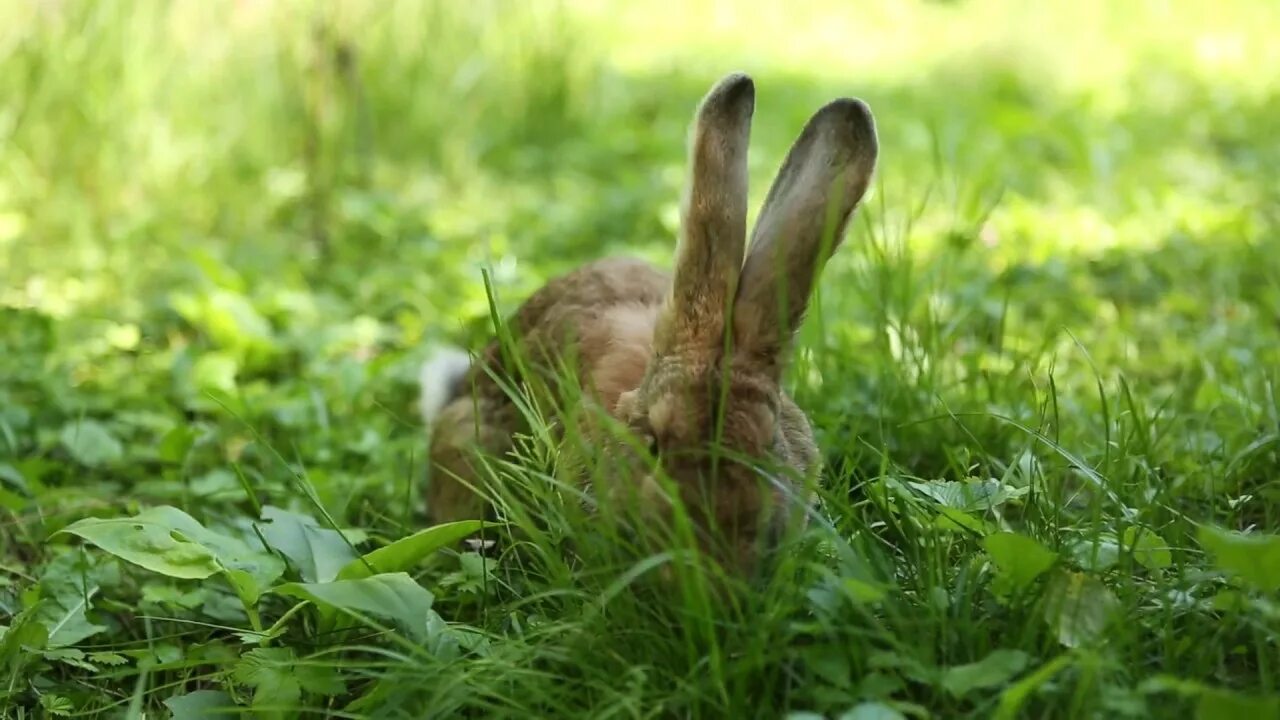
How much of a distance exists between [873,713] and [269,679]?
994 millimetres

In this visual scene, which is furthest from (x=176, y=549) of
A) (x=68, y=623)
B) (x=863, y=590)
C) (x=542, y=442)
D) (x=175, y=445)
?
(x=863, y=590)

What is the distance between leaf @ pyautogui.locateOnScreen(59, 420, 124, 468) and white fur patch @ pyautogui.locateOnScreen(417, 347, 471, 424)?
842mm

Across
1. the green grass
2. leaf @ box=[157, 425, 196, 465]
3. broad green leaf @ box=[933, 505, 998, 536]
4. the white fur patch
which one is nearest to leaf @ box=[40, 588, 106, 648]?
the green grass

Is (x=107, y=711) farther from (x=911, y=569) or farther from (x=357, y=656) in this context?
(x=911, y=569)

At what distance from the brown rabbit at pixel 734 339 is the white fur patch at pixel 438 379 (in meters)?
0.96

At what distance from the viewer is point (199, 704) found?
83.4 inches

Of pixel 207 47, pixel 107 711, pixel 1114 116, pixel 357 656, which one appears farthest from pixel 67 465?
pixel 1114 116

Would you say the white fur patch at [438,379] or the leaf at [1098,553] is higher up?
the leaf at [1098,553]

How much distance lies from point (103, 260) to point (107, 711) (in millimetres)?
3032

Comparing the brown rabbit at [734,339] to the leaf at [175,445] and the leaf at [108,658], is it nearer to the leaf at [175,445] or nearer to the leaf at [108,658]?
the leaf at [108,658]

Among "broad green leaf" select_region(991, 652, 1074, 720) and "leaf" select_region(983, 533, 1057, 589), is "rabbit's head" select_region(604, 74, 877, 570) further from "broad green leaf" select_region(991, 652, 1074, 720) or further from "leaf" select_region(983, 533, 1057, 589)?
"broad green leaf" select_region(991, 652, 1074, 720)

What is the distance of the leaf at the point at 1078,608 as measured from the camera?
6.16 feet

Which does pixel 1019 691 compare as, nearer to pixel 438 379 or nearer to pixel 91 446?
pixel 438 379

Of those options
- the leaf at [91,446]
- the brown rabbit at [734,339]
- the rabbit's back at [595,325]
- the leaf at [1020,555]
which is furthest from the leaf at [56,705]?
the leaf at [1020,555]
